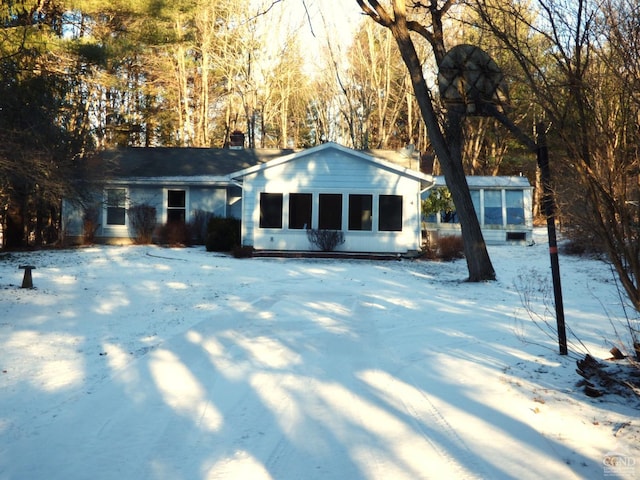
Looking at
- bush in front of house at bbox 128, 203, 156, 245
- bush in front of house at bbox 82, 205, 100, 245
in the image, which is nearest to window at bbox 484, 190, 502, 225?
bush in front of house at bbox 128, 203, 156, 245

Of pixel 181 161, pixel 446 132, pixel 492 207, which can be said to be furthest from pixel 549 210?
pixel 181 161

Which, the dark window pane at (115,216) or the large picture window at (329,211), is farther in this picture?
the dark window pane at (115,216)

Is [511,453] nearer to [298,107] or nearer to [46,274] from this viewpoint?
[46,274]

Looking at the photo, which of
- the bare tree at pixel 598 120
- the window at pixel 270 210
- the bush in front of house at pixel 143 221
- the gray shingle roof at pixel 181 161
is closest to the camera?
the bare tree at pixel 598 120

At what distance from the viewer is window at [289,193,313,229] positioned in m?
19.2

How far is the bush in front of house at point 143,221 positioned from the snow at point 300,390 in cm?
1141

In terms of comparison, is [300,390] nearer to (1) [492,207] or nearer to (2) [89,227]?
(2) [89,227]

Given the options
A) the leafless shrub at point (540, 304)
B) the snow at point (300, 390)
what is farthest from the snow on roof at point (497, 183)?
the snow at point (300, 390)

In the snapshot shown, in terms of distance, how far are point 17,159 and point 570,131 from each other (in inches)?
314

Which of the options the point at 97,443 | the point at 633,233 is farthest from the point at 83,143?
the point at 633,233

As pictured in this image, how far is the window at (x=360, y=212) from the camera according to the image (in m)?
19.1

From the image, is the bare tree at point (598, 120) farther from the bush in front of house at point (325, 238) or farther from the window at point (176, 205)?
the window at point (176, 205)

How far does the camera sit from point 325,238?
18.8 m

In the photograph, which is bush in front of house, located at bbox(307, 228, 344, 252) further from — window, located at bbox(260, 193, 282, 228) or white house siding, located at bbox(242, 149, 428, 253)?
window, located at bbox(260, 193, 282, 228)
